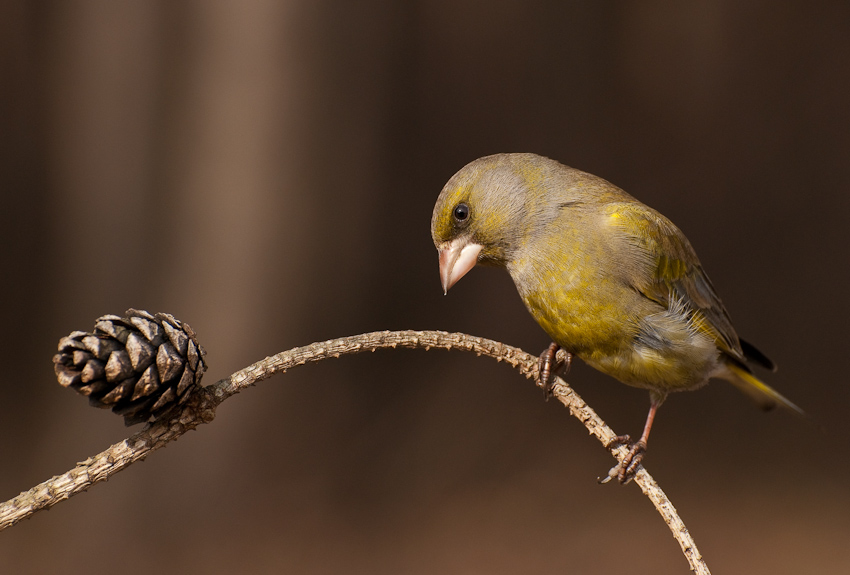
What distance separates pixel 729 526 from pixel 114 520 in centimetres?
331

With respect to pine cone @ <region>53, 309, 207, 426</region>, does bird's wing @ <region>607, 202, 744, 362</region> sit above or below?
below

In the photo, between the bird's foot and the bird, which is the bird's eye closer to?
the bird

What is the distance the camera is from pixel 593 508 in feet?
13.8

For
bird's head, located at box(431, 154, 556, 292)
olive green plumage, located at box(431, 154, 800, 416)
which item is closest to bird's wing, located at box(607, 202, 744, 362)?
olive green plumage, located at box(431, 154, 800, 416)

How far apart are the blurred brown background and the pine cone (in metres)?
2.81

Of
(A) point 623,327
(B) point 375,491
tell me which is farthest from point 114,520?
(A) point 623,327

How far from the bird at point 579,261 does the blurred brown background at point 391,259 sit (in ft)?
7.13

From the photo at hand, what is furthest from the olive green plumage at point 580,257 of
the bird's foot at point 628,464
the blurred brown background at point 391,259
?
the blurred brown background at point 391,259

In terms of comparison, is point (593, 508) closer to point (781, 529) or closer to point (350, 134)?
point (781, 529)

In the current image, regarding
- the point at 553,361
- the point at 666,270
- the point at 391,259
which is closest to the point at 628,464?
the point at 553,361

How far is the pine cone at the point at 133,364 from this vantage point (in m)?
1.04

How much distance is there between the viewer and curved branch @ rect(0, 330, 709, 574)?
3.53 ft

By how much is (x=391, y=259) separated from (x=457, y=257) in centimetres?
275

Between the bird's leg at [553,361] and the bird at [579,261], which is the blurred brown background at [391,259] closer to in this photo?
the bird's leg at [553,361]
